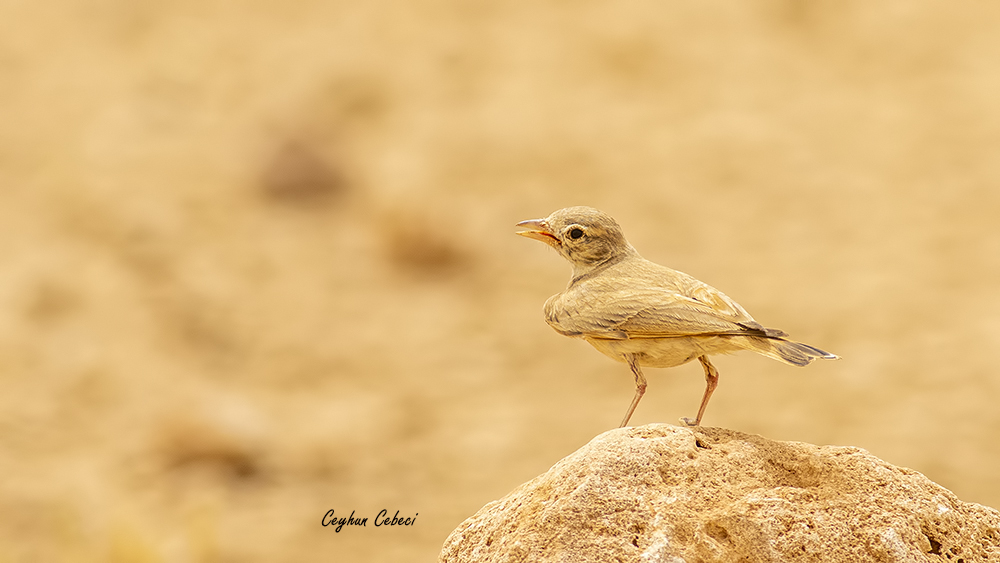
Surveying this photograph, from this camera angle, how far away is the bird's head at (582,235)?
5977 mm

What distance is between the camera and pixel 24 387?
62.0 feet

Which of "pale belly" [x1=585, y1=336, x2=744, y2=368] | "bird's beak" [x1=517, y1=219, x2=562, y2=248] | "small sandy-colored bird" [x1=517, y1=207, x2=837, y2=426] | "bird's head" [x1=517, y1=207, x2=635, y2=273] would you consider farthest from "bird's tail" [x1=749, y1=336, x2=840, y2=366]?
"bird's beak" [x1=517, y1=219, x2=562, y2=248]

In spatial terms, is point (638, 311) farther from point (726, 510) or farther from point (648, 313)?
point (726, 510)

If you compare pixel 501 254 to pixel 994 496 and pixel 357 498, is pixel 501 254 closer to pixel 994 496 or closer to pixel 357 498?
pixel 357 498

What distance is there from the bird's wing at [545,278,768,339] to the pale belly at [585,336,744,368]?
0.06 m

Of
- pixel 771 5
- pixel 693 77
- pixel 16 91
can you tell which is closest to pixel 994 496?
pixel 693 77

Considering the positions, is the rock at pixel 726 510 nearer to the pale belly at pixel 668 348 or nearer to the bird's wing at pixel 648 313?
the pale belly at pixel 668 348

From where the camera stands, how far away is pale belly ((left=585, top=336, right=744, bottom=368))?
515 centimetres

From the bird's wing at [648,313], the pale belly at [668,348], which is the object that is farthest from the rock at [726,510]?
the bird's wing at [648,313]

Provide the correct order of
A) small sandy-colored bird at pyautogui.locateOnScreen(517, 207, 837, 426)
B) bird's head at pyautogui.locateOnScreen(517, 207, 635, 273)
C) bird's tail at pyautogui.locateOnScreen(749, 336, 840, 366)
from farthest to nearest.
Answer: bird's head at pyautogui.locateOnScreen(517, 207, 635, 273) < small sandy-colored bird at pyautogui.locateOnScreen(517, 207, 837, 426) < bird's tail at pyautogui.locateOnScreen(749, 336, 840, 366)

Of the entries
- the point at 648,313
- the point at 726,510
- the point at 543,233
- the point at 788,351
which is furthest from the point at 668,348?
the point at 543,233

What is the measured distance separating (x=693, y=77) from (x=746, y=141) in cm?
226

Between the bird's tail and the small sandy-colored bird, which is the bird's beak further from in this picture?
the bird's tail

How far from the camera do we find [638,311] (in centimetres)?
537
